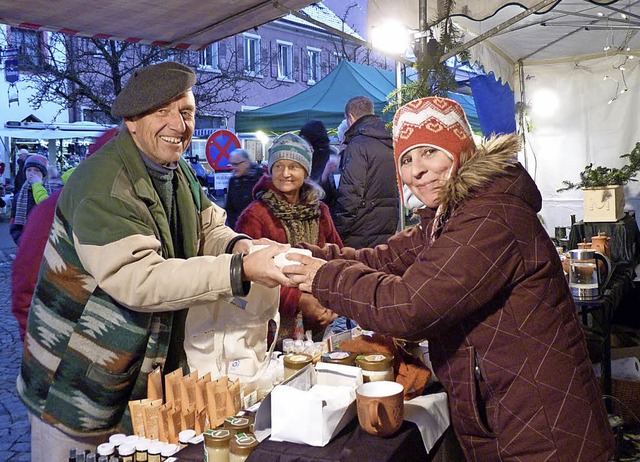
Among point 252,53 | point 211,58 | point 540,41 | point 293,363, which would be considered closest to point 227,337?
point 293,363

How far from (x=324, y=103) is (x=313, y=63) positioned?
22012mm

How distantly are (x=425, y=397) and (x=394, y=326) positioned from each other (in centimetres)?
41

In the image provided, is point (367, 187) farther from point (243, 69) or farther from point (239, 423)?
point (243, 69)

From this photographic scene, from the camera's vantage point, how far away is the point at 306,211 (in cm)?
367

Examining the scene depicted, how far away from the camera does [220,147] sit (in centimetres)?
1041

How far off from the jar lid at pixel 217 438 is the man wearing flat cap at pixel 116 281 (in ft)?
1.42

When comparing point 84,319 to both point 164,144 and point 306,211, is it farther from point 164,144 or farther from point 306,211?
point 306,211

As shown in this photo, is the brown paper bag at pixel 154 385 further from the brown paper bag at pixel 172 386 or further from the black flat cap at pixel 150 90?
the black flat cap at pixel 150 90

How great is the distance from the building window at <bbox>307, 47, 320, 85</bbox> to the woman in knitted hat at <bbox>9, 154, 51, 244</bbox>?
2396cm

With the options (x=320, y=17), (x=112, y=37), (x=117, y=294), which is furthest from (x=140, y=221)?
(x=320, y=17)

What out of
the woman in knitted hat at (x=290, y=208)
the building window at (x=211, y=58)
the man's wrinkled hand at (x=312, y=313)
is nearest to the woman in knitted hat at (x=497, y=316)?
the man's wrinkled hand at (x=312, y=313)

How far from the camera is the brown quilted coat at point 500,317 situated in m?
1.75

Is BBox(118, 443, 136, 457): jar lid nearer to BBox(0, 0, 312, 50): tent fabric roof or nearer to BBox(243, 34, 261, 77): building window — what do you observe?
BBox(0, 0, 312, 50): tent fabric roof

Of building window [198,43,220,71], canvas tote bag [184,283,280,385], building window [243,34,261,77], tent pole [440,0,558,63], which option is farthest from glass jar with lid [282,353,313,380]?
building window [243,34,261,77]
